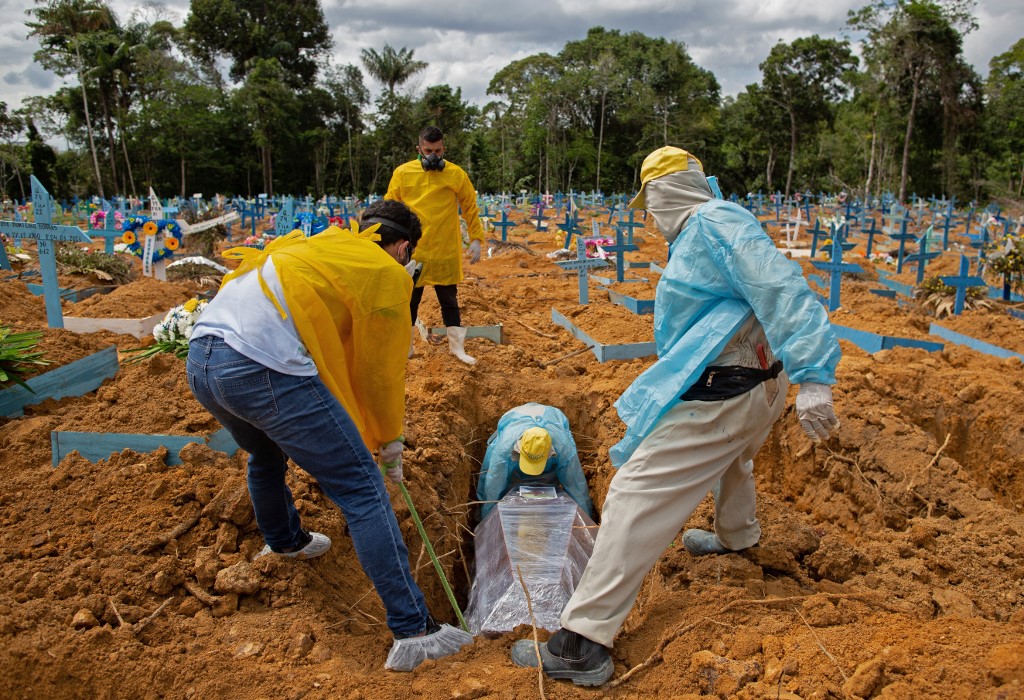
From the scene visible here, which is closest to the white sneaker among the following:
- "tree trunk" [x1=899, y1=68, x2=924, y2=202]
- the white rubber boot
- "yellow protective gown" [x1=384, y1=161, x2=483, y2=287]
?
"yellow protective gown" [x1=384, y1=161, x2=483, y2=287]

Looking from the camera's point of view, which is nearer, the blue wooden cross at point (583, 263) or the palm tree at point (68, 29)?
the blue wooden cross at point (583, 263)

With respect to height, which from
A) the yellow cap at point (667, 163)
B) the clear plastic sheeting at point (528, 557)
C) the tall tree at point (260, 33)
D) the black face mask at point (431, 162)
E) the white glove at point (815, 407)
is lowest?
the clear plastic sheeting at point (528, 557)

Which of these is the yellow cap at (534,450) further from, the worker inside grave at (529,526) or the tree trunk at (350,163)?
the tree trunk at (350,163)

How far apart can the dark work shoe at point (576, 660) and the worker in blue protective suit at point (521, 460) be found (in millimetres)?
1949

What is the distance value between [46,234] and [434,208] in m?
2.54

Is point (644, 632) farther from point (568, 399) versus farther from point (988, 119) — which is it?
point (988, 119)

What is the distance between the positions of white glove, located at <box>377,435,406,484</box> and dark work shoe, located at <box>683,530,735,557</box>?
1363 millimetres

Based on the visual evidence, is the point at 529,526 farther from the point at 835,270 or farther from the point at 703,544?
the point at 835,270

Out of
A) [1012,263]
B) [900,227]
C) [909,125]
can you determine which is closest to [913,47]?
[909,125]

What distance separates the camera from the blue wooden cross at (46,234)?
14.8 ft

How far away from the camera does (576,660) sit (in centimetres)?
216

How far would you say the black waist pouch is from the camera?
2.27 metres

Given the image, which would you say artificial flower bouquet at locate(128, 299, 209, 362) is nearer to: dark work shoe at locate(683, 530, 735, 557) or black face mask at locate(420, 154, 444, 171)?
black face mask at locate(420, 154, 444, 171)

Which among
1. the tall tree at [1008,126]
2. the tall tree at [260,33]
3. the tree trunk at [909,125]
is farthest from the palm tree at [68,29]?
the tall tree at [1008,126]
